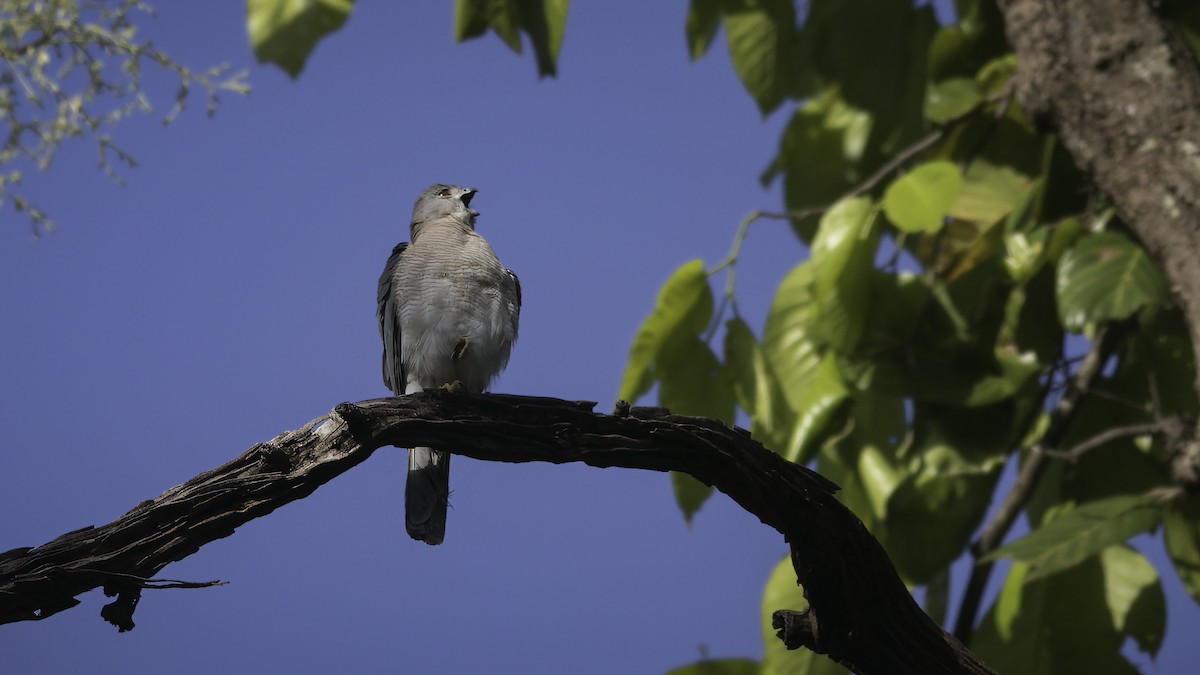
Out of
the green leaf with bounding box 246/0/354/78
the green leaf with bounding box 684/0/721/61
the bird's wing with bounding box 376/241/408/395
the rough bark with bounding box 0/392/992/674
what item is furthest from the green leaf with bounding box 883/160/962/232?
the green leaf with bounding box 246/0/354/78

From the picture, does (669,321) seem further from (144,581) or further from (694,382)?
(144,581)

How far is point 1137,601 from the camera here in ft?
13.3

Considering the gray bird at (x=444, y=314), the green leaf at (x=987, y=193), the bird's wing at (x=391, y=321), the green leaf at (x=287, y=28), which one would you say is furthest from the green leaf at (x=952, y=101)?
the green leaf at (x=287, y=28)

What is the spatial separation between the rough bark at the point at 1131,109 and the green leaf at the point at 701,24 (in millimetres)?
1577

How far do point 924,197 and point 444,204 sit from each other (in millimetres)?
1792

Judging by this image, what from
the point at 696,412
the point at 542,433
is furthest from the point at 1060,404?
the point at 542,433

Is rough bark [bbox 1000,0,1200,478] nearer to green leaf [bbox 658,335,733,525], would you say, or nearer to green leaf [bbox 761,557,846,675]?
green leaf [bbox 761,557,846,675]

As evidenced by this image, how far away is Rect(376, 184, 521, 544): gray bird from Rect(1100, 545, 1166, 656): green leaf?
2237 millimetres

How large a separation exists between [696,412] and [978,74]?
1.94 meters

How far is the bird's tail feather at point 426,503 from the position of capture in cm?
342

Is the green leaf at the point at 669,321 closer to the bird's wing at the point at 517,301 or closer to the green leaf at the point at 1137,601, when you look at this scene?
the bird's wing at the point at 517,301

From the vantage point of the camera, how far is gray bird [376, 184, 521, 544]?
378cm

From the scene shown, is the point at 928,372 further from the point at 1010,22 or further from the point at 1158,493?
the point at 1010,22

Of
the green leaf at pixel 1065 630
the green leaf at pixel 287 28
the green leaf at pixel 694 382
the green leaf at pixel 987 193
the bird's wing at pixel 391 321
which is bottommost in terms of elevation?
the green leaf at pixel 1065 630
